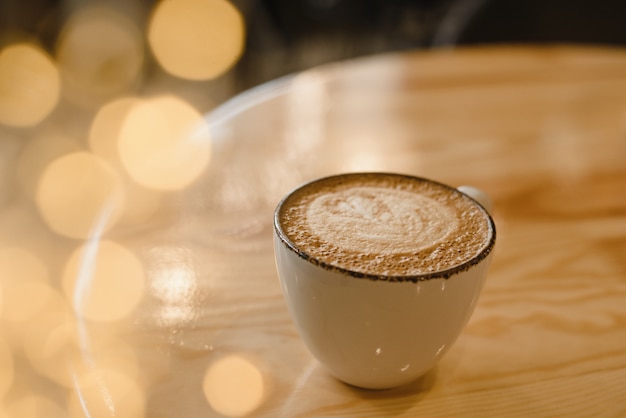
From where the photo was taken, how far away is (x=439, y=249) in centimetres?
46

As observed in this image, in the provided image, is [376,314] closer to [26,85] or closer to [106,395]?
[106,395]

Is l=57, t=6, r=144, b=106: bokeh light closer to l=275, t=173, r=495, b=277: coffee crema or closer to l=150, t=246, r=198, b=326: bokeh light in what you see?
l=150, t=246, r=198, b=326: bokeh light

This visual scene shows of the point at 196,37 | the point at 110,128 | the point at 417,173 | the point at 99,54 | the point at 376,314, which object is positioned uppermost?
the point at 376,314

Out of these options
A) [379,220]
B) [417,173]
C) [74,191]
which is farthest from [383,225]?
[74,191]

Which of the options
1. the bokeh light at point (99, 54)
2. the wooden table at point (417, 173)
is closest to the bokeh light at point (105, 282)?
the wooden table at point (417, 173)

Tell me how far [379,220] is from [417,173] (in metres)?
0.33

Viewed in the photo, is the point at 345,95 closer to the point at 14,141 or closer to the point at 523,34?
the point at 523,34

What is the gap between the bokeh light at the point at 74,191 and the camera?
1833 mm

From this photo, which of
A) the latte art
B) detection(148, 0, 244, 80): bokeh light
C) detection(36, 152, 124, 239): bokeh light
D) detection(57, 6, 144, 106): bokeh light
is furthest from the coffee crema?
detection(57, 6, 144, 106): bokeh light

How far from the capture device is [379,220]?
1.62ft

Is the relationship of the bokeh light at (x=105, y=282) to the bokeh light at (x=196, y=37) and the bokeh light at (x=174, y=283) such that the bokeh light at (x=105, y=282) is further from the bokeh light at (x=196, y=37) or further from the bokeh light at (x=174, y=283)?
the bokeh light at (x=196, y=37)

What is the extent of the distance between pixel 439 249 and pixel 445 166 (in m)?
0.39

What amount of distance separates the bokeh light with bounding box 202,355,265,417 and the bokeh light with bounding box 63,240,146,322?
0.11 m

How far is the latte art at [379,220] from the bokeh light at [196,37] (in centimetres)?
201
